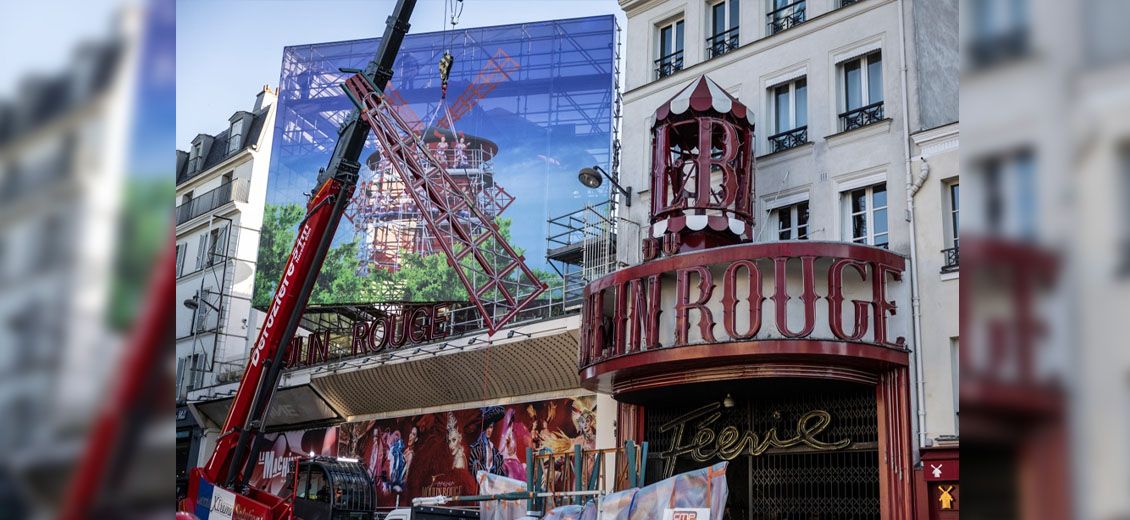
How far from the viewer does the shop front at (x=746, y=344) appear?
13.2 meters

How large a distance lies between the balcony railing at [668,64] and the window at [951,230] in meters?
6.01

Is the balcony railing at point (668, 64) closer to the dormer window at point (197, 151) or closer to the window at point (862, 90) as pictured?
the window at point (862, 90)

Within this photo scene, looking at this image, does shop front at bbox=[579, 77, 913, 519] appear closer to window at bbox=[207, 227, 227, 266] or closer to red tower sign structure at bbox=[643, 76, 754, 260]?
red tower sign structure at bbox=[643, 76, 754, 260]

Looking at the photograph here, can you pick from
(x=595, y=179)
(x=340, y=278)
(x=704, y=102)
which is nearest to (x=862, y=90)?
(x=704, y=102)

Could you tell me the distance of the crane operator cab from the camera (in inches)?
617

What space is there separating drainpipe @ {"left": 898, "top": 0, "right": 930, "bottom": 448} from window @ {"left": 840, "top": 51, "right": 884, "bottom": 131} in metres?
0.53

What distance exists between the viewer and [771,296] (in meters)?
13.3

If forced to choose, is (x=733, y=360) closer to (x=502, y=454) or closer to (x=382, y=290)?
(x=502, y=454)
